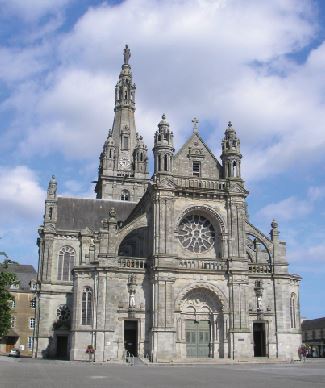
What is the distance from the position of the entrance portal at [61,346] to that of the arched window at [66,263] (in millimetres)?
5575

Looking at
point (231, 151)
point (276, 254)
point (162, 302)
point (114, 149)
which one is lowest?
point (162, 302)

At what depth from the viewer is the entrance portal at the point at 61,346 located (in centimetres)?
4806

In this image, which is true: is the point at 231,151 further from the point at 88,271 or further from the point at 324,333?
the point at 324,333

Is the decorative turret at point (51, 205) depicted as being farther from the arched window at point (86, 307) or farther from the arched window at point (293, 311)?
the arched window at point (293, 311)

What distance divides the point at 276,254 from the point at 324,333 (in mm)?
47426

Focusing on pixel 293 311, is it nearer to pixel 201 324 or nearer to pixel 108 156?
pixel 201 324

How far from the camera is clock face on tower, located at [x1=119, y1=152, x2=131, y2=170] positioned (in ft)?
225

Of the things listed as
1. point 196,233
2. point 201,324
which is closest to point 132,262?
point 196,233

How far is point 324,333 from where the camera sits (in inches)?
3280

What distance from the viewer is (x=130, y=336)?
39.2 m

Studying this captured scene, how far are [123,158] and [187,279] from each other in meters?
32.4

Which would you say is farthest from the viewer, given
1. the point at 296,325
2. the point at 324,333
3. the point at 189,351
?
the point at 324,333

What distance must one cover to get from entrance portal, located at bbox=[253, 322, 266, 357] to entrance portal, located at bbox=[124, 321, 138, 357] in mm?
9499

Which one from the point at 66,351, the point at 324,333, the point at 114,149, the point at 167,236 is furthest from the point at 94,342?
the point at 324,333
